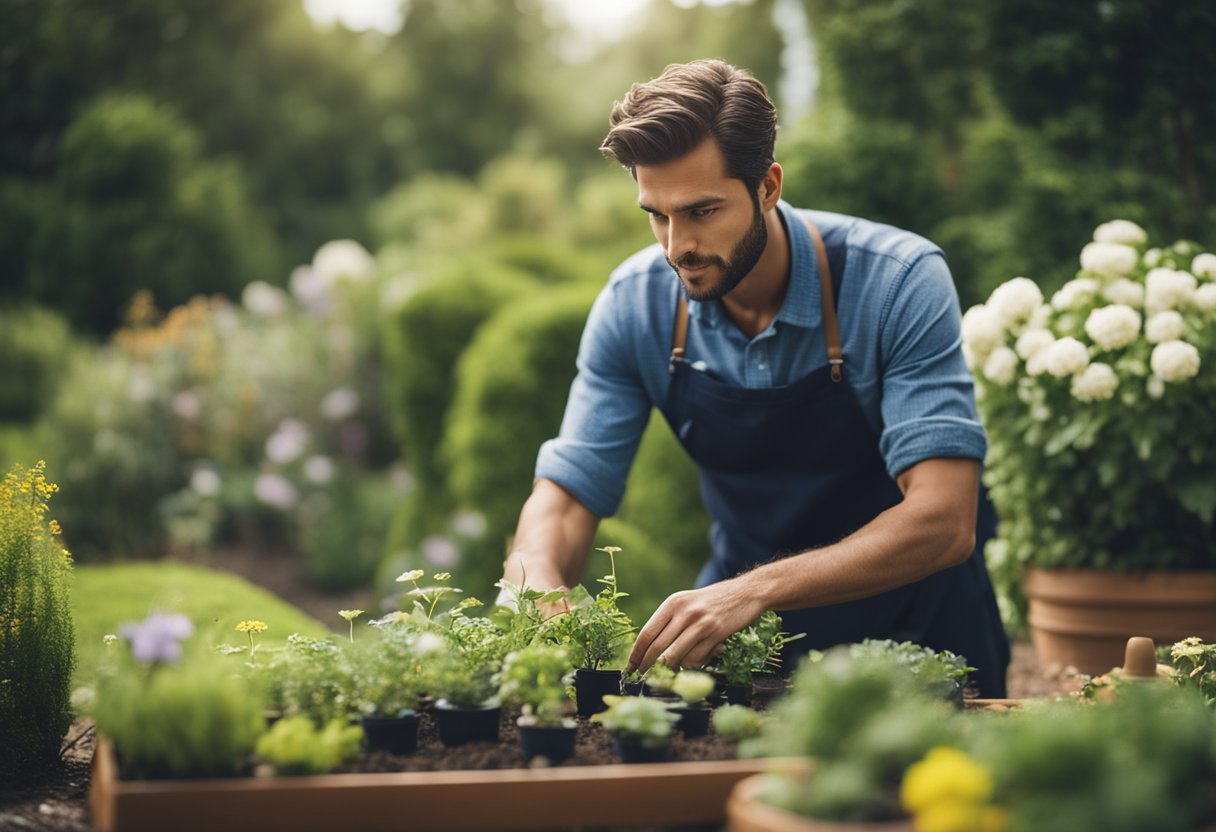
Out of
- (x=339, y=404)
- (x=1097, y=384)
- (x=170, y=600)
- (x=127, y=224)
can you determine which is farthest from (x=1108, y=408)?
(x=127, y=224)

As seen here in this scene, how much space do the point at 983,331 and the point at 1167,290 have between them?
50cm

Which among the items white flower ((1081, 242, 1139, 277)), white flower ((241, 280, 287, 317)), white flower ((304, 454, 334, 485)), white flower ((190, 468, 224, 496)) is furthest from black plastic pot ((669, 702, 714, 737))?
white flower ((241, 280, 287, 317))

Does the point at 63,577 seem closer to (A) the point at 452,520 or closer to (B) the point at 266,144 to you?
(A) the point at 452,520

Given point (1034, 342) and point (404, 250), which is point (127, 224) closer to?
point (404, 250)

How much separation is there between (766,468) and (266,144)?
59.1ft

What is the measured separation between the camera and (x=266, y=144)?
755 inches

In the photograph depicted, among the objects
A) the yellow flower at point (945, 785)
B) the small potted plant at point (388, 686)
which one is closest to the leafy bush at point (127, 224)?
the small potted plant at point (388, 686)

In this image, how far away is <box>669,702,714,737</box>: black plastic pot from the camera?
1.79 metres

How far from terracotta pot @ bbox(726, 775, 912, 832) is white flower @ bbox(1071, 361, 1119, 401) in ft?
7.15

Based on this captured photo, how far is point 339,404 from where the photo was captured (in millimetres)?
8117

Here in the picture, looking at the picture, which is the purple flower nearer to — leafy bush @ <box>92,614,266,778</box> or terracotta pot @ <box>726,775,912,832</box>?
leafy bush @ <box>92,614,266,778</box>

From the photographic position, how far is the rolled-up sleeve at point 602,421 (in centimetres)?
279

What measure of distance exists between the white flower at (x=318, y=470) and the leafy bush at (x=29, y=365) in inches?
128

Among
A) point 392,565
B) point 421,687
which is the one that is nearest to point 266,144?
point 392,565
